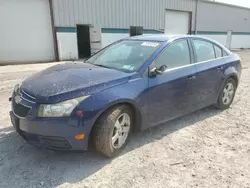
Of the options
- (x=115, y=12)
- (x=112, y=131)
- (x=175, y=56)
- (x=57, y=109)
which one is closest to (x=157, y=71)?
(x=175, y=56)

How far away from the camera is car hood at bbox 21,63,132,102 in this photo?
261 centimetres

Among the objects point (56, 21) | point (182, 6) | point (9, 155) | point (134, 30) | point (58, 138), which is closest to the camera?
point (58, 138)

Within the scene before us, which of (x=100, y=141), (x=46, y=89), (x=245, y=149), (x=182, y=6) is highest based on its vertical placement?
(x=182, y=6)

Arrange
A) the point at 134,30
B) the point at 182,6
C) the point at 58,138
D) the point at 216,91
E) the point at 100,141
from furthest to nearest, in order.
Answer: the point at 182,6
the point at 134,30
the point at 216,91
the point at 100,141
the point at 58,138

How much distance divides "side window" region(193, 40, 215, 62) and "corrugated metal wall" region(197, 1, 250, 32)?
1918 centimetres

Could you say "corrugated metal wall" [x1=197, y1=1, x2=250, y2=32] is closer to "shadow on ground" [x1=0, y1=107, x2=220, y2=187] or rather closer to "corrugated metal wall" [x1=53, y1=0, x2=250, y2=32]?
"corrugated metal wall" [x1=53, y1=0, x2=250, y2=32]

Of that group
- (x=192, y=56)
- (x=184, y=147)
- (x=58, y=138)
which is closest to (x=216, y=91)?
(x=192, y=56)

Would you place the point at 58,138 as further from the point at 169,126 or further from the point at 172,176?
the point at 169,126

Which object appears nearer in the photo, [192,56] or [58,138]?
[58,138]

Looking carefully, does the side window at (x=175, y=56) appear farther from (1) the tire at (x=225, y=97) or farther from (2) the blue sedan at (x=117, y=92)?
(1) the tire at (x=225, y=97)

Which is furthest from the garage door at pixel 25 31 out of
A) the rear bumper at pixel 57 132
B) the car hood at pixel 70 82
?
the rear bumper at pixel 57 132

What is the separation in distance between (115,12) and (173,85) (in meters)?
13.5

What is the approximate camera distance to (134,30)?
17328 mm

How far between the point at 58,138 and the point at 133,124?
3.62 feet
